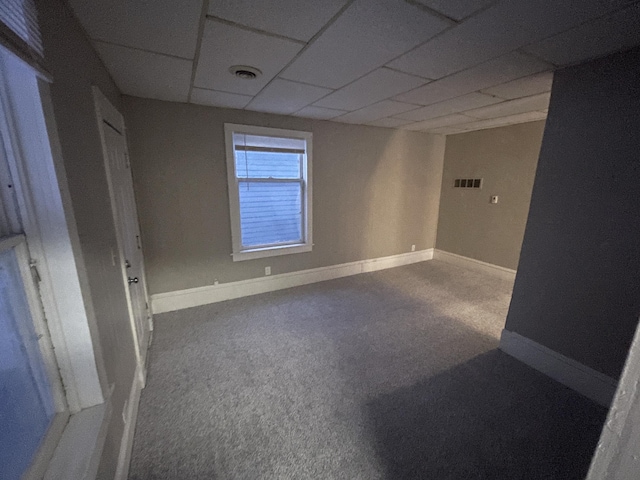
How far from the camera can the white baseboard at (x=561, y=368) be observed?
1703mm

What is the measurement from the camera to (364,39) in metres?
1.43

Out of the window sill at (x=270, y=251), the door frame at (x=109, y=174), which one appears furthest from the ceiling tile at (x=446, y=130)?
the door frame at (x=109, y=174)

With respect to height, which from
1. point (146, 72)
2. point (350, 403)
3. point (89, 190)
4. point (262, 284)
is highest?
point (146, 72)

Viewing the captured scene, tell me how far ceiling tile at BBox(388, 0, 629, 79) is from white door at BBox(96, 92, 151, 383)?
6.45ft

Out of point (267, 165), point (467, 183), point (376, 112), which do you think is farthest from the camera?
point (467, 183)

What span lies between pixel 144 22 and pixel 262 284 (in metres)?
2.71

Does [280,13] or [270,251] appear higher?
[280,13]

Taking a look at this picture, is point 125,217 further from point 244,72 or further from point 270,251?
point 270,251

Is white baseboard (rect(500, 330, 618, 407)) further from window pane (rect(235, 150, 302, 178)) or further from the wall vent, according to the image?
window pane (rect(235, 150, 302, 178))

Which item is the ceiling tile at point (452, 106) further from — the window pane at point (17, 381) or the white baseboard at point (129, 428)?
the white baseboard at point (129, 428)

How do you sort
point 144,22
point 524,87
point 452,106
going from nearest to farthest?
point 144,22, point 524,87, point 452,106

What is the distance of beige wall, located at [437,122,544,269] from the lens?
11.4ft

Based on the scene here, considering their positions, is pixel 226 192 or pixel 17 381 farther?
pixel 226 192

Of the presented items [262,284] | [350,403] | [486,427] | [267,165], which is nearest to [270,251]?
[262,284]
